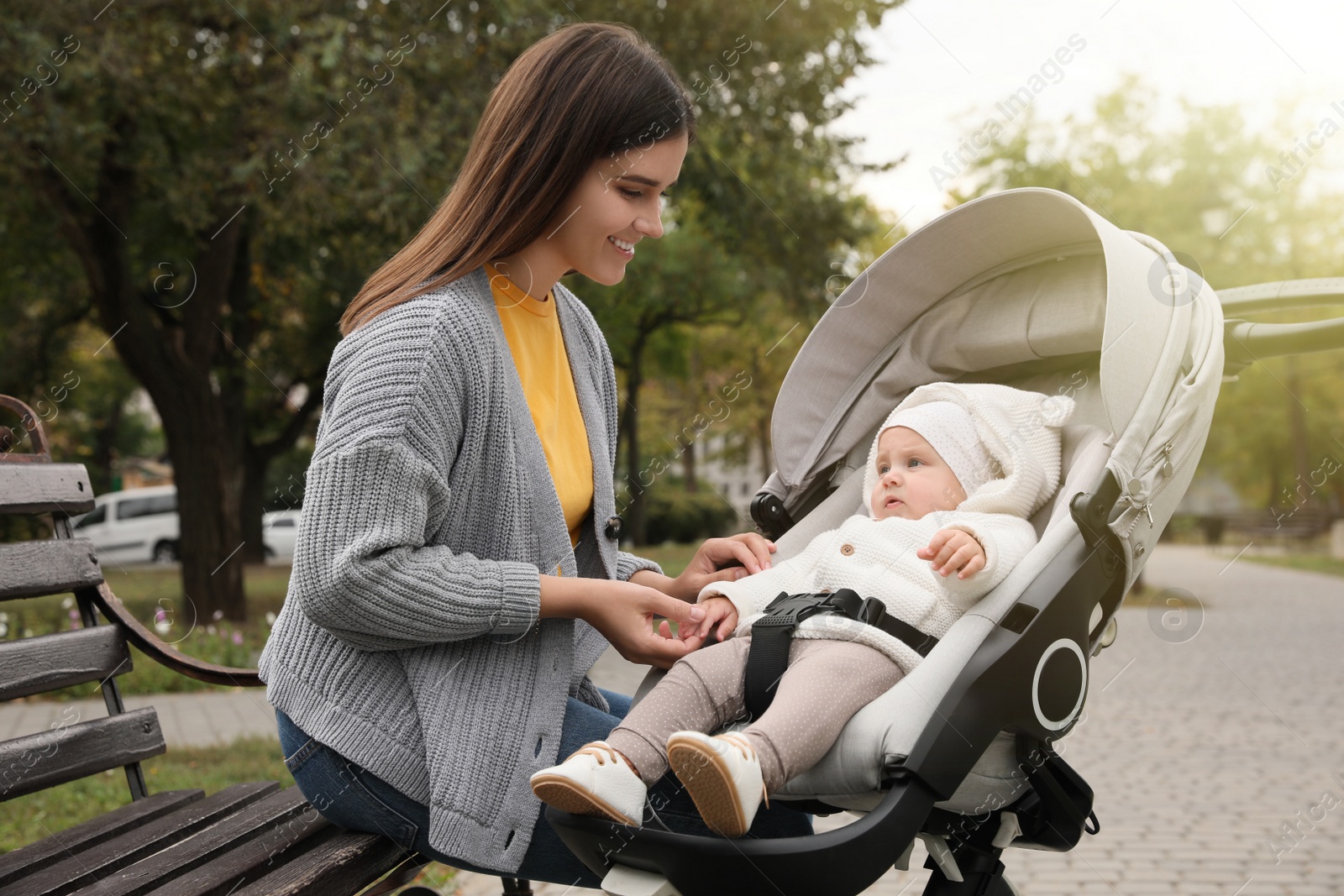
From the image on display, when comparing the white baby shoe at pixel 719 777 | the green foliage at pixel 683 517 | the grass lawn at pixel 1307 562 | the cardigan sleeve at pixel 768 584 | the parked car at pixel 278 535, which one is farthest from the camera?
the parked car at pixel 278 535

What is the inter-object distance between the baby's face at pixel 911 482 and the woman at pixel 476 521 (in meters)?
0.77

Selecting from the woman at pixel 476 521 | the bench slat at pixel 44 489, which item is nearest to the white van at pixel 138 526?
the bench slat at pixel 44 489

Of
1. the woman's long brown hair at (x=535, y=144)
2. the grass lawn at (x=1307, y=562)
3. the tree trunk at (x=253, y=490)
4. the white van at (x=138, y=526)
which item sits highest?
the woman's long brown hair at (x=535, y=144)

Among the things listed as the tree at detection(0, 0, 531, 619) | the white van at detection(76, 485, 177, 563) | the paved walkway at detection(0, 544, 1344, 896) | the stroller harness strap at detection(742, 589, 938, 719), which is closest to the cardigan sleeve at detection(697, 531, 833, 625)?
the stroller harness strap at detection(742, 589, 938, 719)

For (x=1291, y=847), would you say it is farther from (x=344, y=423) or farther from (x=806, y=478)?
(x=344, y=423)

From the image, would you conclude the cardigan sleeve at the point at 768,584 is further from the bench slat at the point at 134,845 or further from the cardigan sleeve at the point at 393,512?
the bench slat at the point at 134,845

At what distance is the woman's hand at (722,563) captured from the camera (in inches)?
99.7

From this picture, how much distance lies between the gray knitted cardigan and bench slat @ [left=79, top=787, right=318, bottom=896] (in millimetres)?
426

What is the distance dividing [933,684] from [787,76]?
873cm

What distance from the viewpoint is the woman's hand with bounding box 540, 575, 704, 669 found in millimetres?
1963

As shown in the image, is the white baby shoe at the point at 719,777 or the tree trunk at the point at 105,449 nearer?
the white baby shoe at the point at 719,777

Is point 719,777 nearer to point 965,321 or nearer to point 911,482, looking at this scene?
point 911,482

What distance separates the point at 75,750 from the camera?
2533 millimetres

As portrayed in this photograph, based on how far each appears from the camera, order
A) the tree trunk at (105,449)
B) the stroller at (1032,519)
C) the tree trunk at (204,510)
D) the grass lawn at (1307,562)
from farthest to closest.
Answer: the tree trunk at (105,449), the grass lawn at (1307,562), the tree trunk at (204,510), the stroller at (1032,519)
